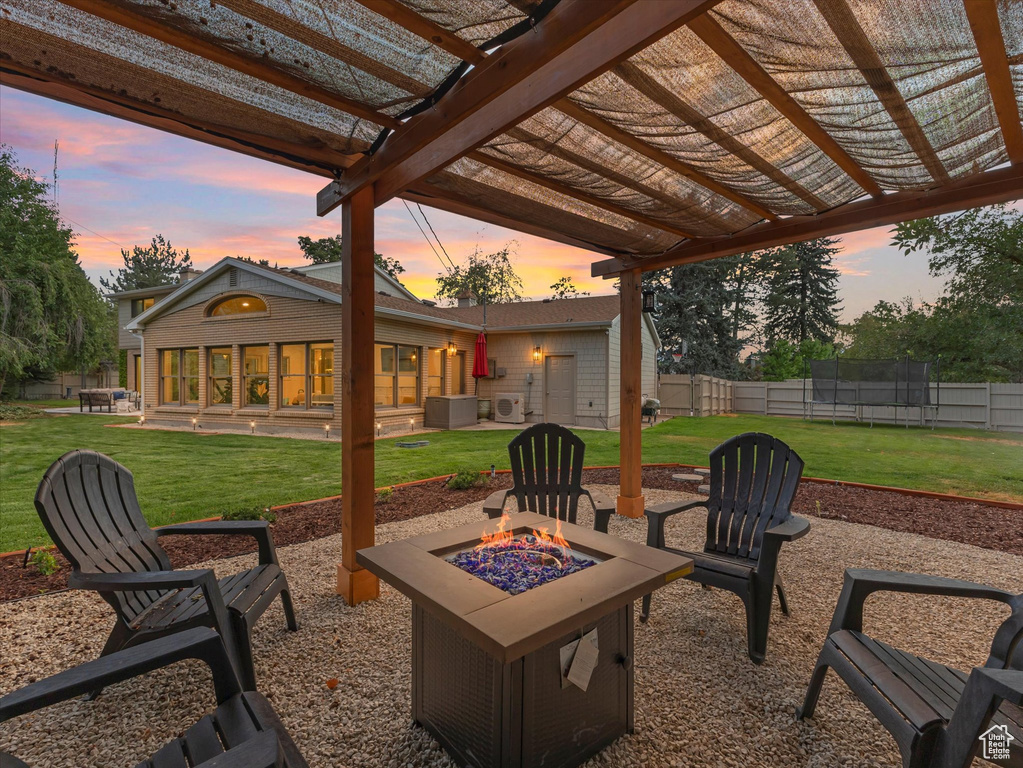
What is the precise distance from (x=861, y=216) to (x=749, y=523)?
7.43 ft

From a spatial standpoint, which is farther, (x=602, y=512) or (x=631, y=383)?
(x=631, y=383)

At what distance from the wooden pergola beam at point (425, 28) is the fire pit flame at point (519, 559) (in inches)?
77.5

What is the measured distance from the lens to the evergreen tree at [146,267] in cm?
3659

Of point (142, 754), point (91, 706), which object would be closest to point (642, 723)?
point (142, 754)

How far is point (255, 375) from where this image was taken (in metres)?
11.0

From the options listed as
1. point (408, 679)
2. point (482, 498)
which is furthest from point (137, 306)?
point (408, 679)

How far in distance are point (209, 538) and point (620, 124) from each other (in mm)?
4428

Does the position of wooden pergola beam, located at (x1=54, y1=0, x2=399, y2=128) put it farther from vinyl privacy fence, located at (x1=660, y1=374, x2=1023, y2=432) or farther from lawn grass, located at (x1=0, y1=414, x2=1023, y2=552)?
vinyl privacy fence, located at (x1=660, y1=374, x2=1023, y2=432)

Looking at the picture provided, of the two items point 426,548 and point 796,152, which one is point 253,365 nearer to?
point 426,548

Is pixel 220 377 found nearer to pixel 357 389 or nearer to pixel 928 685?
pixel 357 389

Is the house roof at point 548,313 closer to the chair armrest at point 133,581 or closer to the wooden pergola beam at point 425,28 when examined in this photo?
the wooden pergola beam at point 425,28

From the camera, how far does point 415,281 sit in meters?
27.0

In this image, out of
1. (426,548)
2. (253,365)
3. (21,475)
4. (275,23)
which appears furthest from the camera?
(253,365)

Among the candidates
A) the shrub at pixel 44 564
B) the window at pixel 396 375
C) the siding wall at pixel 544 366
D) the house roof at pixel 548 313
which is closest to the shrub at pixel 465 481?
the shrub at pixel 44 564
